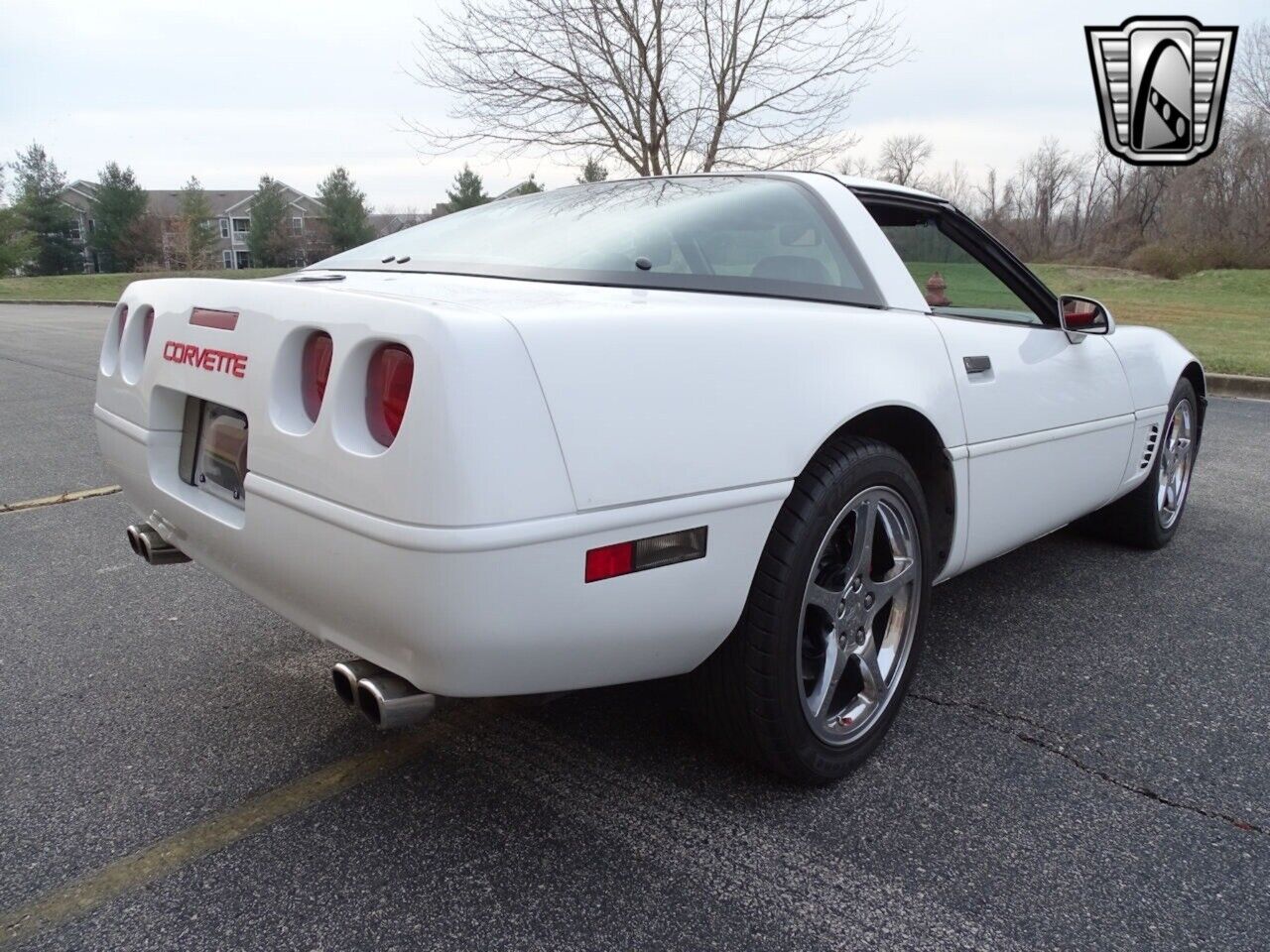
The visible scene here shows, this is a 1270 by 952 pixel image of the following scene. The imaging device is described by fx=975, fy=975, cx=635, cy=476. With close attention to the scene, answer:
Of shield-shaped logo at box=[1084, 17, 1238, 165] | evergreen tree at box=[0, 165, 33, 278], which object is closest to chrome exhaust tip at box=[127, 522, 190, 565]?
shield-shaped logo at box=[1084, 17, 1238, 165]

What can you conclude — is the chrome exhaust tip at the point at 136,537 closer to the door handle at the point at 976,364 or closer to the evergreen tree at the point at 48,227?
the door handle at the point at 976,364

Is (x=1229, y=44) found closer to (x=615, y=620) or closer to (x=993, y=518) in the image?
(x=993, y=518)

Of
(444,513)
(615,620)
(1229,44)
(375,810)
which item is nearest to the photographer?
(444,513)

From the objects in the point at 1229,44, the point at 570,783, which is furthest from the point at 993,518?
the point at 1229,44

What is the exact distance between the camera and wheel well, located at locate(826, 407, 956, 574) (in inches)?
93.0

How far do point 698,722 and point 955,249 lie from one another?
1.76 m

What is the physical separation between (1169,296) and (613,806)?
2817 cm

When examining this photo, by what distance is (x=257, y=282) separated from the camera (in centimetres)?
212

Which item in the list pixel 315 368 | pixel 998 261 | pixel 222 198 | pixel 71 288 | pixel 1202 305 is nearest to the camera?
pixel 315 368

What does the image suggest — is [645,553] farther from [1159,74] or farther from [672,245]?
[1159,74]

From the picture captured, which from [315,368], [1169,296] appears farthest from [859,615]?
[1169,296]

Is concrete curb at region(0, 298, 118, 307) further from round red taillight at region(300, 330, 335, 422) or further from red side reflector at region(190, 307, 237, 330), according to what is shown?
round red taillight at region(300, 330, 335, 422)

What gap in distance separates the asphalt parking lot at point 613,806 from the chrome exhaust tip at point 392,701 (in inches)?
10.4

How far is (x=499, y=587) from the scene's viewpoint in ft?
5.20
